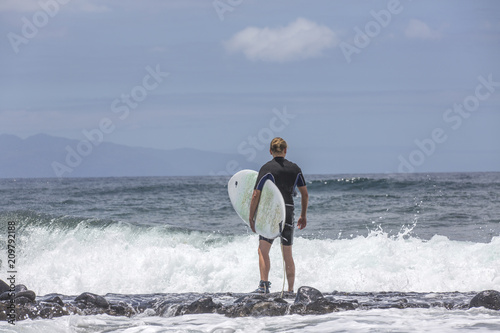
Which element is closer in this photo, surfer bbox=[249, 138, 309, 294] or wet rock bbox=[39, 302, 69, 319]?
wet rock bbox=[39, 302, 69, 319]

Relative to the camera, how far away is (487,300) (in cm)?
664

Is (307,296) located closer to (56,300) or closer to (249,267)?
(56,300)

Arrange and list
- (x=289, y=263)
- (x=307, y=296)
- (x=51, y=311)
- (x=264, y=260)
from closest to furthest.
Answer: (x=51, y=311) < (x=307, y=296) < (x=264, y=260) < (x=289, y=263)

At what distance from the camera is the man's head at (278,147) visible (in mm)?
7422

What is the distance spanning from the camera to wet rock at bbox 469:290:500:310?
6.59 meters

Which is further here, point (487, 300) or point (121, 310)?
point (121, 310)

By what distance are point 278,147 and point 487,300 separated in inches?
119

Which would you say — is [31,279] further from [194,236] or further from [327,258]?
[327,258]

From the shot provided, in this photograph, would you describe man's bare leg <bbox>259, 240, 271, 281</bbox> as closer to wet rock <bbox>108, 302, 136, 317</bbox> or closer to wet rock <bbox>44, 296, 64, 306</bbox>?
wet rock <bbox>108, 302, 136, 317</bbox>

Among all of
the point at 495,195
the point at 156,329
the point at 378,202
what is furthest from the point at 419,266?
the point at 495,195

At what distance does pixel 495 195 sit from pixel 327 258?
19.9m

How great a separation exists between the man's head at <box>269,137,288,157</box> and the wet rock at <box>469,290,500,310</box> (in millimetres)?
2838

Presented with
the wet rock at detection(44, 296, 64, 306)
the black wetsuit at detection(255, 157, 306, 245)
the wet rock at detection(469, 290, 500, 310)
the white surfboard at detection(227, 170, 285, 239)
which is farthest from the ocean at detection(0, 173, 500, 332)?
the white surfboard at detection(227, 170, 285, 239)

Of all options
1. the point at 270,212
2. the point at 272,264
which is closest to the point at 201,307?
the point at 270,212
